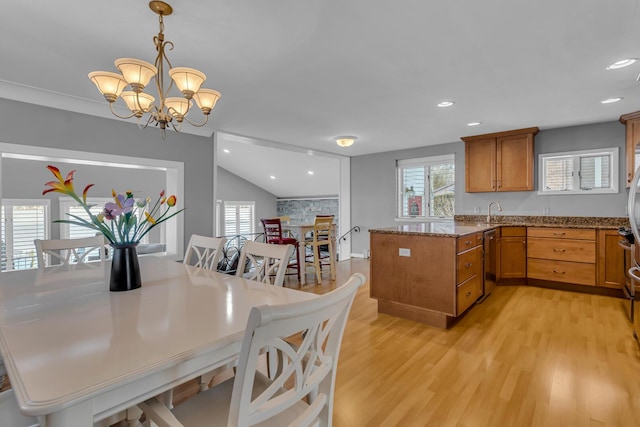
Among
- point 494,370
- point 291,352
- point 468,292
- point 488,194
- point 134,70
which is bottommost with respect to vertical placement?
point 494,370

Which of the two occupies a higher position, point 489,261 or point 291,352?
point 291,352

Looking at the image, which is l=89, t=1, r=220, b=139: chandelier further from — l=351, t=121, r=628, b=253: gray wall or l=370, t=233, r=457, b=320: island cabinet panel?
l=351, t=121, r=628, b=253: gray wall

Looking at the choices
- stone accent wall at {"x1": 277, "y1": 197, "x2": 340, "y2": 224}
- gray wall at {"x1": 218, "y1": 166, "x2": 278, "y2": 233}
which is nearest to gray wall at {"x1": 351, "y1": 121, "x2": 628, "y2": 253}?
stone accent wall at {"x1": 277, "y1": 197, "x2": 340, "y2": 224}

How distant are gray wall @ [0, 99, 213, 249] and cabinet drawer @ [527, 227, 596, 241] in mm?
4407

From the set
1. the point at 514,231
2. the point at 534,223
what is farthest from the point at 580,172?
the point at 514,231

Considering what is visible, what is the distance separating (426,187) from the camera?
19.3 feet

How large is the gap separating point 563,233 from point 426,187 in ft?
7.55

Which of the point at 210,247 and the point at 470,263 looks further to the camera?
the point at 470,263

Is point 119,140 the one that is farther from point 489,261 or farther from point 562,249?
point 562,249

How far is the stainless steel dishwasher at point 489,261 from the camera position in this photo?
11.7 ft

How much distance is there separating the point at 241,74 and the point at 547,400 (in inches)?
121

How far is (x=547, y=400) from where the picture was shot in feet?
5.93

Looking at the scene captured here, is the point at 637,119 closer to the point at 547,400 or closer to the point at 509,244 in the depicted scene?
the point at 509,244

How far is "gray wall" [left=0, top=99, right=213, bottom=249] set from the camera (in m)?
2.94
